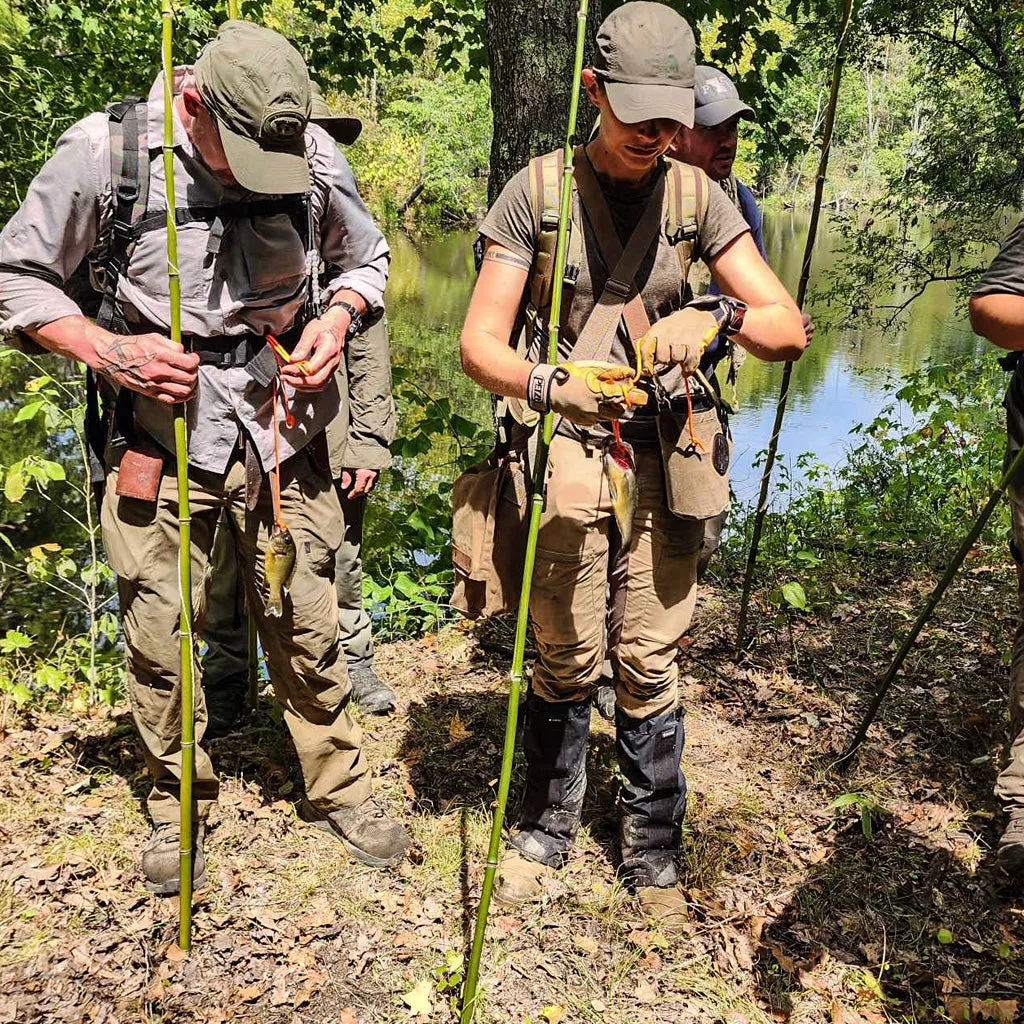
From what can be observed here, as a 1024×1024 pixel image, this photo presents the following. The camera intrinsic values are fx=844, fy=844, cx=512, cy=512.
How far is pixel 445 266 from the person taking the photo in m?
24.0

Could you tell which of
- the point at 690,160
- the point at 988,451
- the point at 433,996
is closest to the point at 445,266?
the point at 988,451

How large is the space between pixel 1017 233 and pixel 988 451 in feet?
14.8

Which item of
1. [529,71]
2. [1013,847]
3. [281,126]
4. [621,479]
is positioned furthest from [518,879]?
[529,71]

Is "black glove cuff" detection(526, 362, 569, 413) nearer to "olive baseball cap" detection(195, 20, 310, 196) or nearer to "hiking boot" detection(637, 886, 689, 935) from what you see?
"olive baseball cap" detection(195, 20, 310, 196)

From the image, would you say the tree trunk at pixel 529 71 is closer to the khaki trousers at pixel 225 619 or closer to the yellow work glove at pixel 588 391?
the khaki trousers at pixel 225 619

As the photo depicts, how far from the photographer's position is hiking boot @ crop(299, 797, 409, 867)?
3.00 m

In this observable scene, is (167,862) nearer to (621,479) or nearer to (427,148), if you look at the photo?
(621,479)

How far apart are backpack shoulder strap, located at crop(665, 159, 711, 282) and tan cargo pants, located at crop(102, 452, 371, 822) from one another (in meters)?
1.35

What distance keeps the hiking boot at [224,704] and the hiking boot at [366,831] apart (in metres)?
0.74

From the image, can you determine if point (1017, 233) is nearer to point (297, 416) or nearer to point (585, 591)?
point (585, 591)

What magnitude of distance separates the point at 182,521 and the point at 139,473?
32cm

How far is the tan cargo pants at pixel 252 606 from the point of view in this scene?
102 inches

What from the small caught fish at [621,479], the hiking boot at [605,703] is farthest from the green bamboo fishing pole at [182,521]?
the hiking boot at [605,703]

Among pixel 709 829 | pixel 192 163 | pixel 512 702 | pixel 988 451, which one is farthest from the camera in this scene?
pixel 988 451
